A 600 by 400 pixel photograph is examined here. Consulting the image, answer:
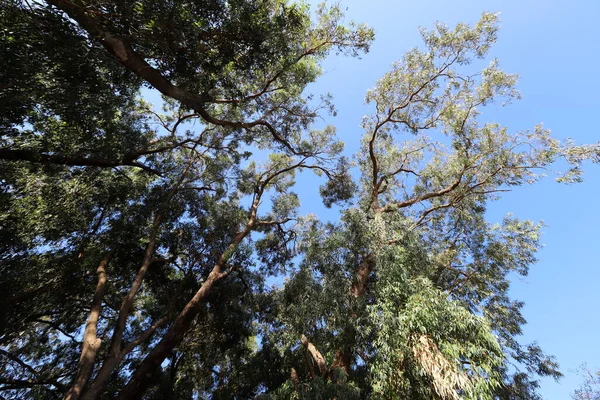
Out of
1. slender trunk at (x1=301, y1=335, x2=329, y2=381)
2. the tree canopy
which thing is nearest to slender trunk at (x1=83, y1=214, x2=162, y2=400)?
the tree canopy

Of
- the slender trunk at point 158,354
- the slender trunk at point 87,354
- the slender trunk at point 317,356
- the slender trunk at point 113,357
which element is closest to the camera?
the slender trunk at point 87,354

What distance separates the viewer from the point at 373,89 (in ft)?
38.8

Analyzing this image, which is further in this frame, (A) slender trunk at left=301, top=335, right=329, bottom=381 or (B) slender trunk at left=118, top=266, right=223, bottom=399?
(B) slender trunk at left=118, top=266, right=223, bottom=399

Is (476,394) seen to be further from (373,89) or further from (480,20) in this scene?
(480,20)

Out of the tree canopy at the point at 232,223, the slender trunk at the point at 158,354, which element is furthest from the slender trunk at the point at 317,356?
the slender trunk at the point at 158,354

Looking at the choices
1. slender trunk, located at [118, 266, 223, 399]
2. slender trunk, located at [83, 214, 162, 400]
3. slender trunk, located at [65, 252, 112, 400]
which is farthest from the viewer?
slender trunk, located at [118, 266, 223, 399]

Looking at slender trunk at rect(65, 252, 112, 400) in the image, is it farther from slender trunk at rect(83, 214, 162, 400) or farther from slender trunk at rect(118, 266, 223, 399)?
slender trunk at rect(118, 266, 223, 399)

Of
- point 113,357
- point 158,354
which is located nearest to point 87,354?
point 113,357

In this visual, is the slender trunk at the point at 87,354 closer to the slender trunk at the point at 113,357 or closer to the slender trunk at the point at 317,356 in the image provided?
the slender trunk at the point at 113,357

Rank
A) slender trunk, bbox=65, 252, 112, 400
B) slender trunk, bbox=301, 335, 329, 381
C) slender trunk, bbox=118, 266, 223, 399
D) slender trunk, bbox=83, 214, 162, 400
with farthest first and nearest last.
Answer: slender trunk, bbox=118, 266, 223, 399, slender trunk, bbox=301, 335, 329, 381, slender trunk, bbox=83, 214, 162, 400, slender trunk, bbox=65, 252, 112, 400

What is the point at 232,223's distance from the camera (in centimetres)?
1309

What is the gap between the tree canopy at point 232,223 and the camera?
6.52m

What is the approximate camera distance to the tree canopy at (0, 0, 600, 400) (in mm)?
6523

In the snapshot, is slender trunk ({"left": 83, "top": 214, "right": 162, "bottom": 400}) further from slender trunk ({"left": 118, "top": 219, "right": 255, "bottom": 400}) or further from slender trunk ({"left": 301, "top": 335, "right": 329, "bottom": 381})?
slender trunk ({"left": 301, "top": 335, "right": 329, "bottom": 381})
